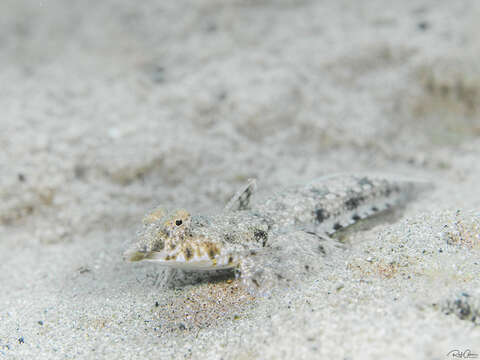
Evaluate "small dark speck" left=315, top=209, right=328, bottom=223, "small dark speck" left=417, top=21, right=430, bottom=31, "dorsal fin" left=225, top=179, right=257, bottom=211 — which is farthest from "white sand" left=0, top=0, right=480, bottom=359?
"small dark speck" left=315, top=209, right=328, bottom=223

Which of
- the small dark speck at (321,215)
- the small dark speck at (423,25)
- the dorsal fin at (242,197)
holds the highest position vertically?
the small dark speck at (423,25)

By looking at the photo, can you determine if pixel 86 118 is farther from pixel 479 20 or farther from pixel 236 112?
pixel 479 20

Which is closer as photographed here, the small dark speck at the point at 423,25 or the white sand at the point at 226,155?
the white sand at the point at 226,155

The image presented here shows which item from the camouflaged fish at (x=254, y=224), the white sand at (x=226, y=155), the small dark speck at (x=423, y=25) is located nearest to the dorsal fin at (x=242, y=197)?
the camouflaged fish at (x=254, y=224)

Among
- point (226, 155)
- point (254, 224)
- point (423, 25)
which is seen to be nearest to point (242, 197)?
point (254, 224)

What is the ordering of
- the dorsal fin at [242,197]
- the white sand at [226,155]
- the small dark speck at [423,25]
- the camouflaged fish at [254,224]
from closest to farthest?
the white sand at [226,155] → the camouflaged fish at [254,224] → the dorsal fin at [242,197] → the small dark speck at [423,25]

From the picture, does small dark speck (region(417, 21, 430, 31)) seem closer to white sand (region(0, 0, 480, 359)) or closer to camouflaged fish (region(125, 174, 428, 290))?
white sand (region(0, 0, 480, 359))

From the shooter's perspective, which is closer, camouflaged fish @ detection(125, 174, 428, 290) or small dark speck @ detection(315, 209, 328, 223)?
camouflaged fish @ detection(125, 174, 428, 290)

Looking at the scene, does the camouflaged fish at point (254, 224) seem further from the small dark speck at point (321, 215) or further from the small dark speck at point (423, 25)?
the small dark speck at point (423, 25)
